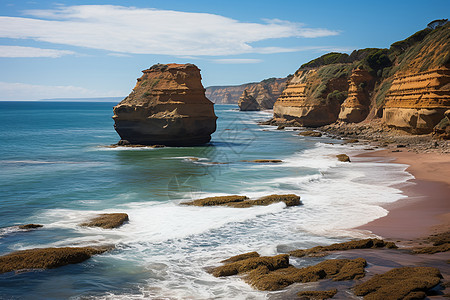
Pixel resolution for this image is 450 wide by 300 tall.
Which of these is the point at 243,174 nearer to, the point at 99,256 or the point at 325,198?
the point at 325,198

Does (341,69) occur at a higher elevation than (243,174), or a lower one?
higher

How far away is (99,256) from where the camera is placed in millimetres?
10805

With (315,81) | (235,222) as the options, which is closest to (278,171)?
(235,222)

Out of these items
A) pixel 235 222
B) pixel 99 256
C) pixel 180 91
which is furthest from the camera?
pixel 180 91

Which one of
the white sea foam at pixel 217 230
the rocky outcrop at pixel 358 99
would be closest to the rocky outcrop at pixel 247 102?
the rocky outcrop at pixel 358 99

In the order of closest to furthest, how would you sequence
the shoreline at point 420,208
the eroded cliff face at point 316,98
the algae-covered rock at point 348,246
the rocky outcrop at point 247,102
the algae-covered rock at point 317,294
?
the algae-covered rock at point 317,294
the algae-covered rock at point 348,246
the shoreline at point 420,208
the eroded cliff face at point 316,98
the rocky outcrop at point 247,102

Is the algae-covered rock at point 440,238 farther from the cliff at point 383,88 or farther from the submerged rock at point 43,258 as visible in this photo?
the cliff at point 383,88

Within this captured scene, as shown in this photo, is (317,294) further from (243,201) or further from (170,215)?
(243,201)

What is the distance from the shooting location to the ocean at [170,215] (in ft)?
29.7

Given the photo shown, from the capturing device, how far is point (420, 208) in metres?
15.2

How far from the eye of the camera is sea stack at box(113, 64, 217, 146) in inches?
1443

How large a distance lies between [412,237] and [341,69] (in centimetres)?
6160

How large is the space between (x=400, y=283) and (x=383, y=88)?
52700mm

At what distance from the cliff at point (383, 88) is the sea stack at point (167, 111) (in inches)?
780
